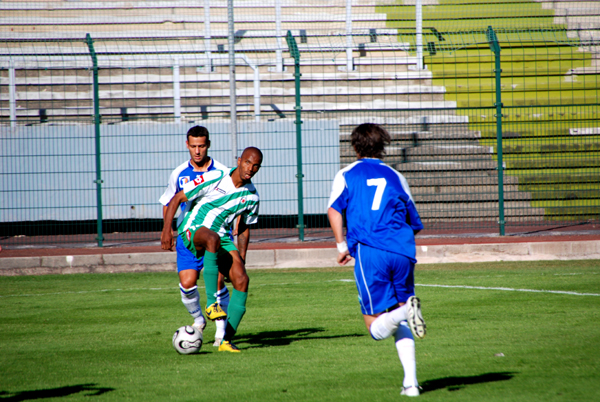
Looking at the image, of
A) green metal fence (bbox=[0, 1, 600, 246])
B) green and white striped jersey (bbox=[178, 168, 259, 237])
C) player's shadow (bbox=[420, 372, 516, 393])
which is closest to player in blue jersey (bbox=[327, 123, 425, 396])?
player's shadow (bbox=[420, 372, 516, 393])

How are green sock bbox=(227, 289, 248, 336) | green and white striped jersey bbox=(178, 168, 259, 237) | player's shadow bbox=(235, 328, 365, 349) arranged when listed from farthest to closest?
player's shadow bbox=(235, 328, 365, 349), green and white striped jersey bbox=(178, 168, 259, 237), green sock bbox=(227, 289, 248, 336)

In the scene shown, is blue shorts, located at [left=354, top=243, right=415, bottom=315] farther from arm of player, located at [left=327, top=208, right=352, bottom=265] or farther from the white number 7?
the white number 7

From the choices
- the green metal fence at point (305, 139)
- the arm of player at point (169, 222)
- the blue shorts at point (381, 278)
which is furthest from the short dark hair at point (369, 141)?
the green metal fence at point (305, 139)

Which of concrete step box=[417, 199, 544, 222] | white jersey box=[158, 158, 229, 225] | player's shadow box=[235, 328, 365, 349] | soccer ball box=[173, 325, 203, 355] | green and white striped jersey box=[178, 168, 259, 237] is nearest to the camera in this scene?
soccer ball box=[173, 325, 203, 355]

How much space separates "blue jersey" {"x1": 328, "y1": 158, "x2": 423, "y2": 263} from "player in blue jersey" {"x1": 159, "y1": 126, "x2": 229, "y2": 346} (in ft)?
6.38

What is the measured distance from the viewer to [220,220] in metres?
5.73

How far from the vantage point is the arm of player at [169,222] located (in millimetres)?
5539

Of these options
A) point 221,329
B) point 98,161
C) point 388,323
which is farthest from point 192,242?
point 98,161

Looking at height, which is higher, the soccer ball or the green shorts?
the green shorts

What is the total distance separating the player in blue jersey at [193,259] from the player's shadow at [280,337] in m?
0.34

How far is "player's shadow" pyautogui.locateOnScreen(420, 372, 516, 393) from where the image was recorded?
4.11 metres

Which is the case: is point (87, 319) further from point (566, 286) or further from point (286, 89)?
point (286, 89)

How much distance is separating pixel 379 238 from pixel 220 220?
81.2 inches

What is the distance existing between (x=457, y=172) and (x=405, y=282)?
968cm
